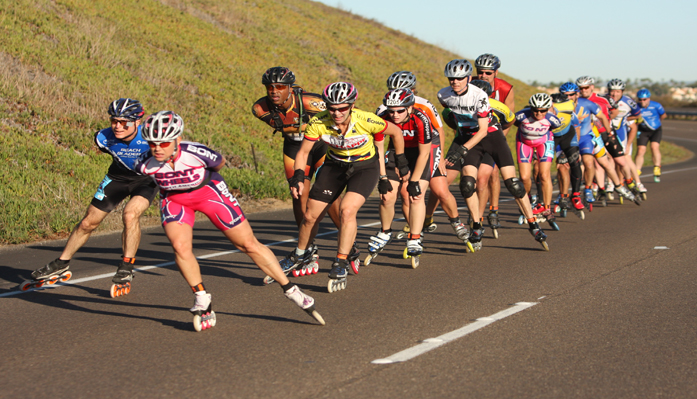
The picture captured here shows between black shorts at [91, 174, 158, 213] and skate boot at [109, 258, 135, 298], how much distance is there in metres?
0.70

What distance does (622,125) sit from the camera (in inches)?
637

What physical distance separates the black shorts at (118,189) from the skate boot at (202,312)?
2045 mm

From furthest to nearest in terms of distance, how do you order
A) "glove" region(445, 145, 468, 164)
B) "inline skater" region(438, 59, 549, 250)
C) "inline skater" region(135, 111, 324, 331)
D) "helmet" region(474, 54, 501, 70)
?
"helmet" region(474, 54, 501, 70)
"glove" region(445, 145, 468, 164)
"inline skater" region(438, 59, 549, 250)
"inline skater" region(135, 111, 324, 331)

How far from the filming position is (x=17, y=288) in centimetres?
722

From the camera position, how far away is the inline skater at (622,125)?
48.5 feet

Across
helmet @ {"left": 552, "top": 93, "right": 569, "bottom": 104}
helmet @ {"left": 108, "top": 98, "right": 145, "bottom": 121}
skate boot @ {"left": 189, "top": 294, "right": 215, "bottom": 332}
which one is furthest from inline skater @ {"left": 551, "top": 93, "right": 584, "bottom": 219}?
skate boot @ {"left": 189, "top": 294, "right": 215, "bottom": 332}

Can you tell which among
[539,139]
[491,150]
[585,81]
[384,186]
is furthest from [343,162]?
[585,81]

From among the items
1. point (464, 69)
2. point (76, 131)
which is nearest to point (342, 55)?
point (76, 131)

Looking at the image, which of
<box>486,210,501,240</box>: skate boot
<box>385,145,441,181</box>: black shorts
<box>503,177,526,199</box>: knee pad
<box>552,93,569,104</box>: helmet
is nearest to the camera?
<box>385,145,441,181</box>: black shorts

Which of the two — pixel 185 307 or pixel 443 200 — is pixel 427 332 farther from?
pixel 443 200

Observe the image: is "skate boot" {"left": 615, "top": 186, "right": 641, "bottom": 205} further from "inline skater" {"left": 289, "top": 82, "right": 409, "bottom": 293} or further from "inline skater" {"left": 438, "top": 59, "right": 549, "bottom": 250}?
"inline skater" {"left": 289, "top": 82, "right": 409, "bottom": 293}

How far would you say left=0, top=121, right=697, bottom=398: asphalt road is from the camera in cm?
436

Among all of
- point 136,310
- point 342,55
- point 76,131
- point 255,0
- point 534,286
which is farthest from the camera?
point 255,0

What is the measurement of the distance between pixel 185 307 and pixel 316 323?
4.69 ft
